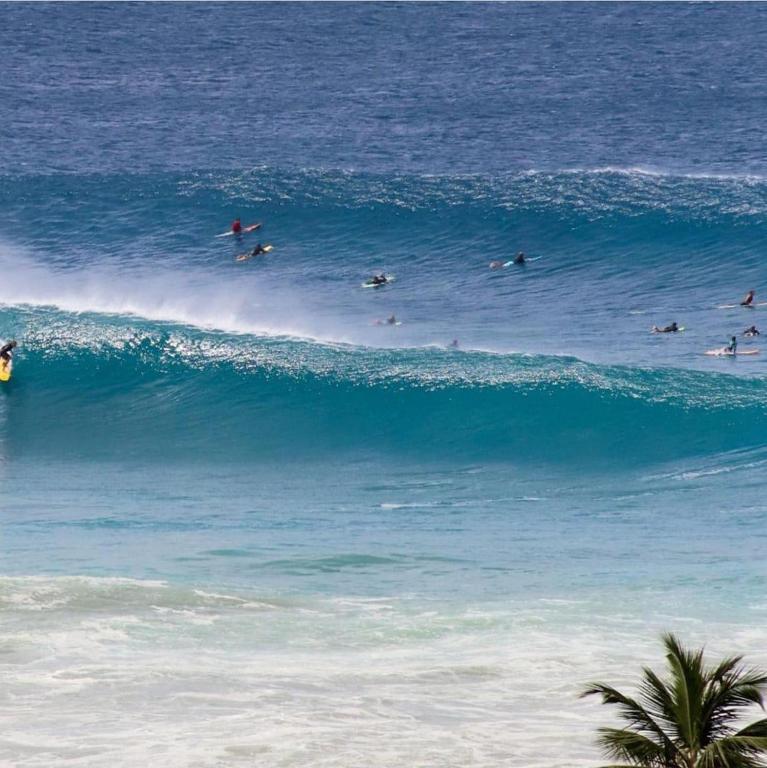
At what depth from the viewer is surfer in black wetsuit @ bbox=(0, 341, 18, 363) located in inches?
1818

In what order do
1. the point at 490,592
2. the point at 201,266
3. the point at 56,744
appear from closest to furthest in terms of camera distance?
1. the point at 56,744
2. the point at 490,592
3. the point at 201,266

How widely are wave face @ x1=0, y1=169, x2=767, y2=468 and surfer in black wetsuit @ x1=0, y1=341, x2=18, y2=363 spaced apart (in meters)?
0.58

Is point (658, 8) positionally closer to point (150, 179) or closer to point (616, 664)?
point (150, 179)

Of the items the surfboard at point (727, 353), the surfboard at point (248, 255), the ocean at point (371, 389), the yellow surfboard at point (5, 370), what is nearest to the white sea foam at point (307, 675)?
the ocean at point (371, 389)

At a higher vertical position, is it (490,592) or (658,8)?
(658,8)

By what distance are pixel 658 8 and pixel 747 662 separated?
65894mm

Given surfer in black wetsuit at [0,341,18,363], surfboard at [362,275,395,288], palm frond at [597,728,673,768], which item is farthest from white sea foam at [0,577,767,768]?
surfboard at [362,275,395,288]

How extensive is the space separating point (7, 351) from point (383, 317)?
10.9 meters

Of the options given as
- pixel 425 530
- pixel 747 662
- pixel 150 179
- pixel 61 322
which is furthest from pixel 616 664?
pixel 150 179

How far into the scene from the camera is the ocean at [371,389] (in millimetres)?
28359

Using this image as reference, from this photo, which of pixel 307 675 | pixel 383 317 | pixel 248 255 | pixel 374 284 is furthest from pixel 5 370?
pixel 307 675

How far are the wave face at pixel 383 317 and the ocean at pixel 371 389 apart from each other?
14 cm

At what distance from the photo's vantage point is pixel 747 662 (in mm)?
28859

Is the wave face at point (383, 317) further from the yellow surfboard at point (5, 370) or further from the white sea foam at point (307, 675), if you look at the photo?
the white sea foam at point (307, 675)
